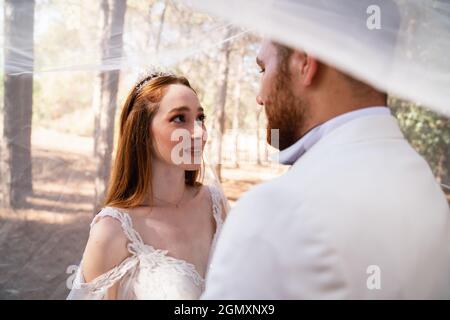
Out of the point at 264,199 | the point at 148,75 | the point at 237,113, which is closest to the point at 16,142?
the point at 148,75

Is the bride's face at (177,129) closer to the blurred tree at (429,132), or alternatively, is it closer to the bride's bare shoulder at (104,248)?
the bride's bare shoulder at (104,248)

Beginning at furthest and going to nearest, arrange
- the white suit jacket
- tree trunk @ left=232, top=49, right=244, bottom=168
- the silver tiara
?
tree trunk @ left=232, top=49, right=244, bottom=168
the silver tiara
the white suit jacket

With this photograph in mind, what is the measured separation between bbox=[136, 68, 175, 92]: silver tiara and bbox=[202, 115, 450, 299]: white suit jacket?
1165mm

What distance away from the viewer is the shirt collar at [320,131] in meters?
0.83

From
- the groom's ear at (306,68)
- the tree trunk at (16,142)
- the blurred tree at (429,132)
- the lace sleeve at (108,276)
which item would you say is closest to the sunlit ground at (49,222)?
the tree trunk at (16,142)

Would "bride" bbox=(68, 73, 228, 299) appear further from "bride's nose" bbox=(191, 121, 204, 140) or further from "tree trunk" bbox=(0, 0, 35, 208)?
"tree trunk" bbox=(0, 0, 35, 208)

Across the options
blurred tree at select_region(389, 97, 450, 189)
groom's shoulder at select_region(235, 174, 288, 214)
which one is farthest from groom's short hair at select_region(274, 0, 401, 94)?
blurred tree at select_region(389, 97, 450, 189)

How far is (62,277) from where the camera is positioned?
3.62 metres

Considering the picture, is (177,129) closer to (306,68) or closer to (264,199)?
(306,68)

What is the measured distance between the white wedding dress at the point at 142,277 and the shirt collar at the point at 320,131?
2.61 feet

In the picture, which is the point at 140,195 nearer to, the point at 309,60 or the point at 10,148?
the point at 309,60

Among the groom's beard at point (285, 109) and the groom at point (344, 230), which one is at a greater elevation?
the groom's beard at point (285, 109)

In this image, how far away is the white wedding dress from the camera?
148cm

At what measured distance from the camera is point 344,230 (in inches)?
27.9
